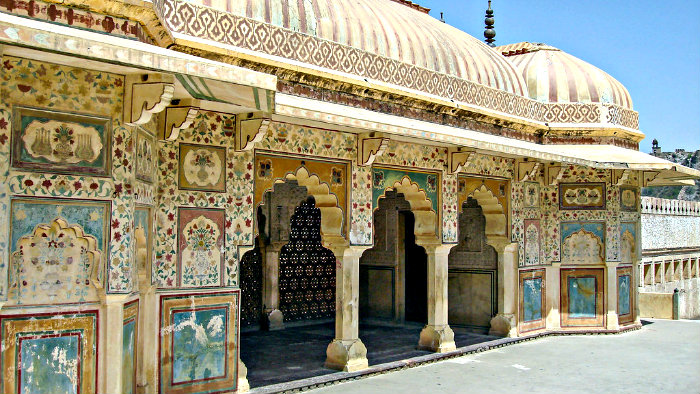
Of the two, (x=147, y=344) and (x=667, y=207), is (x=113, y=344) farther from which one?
(x=667, y=207)

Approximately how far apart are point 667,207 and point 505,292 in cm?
1268

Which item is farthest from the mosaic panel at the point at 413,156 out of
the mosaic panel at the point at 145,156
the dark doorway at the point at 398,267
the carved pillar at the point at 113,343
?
the carved pillar at the point at 113,343

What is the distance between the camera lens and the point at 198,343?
6578 mm

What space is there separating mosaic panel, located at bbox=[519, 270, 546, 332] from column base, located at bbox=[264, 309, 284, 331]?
3.84 m

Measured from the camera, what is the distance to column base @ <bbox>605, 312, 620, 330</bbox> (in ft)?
38.9

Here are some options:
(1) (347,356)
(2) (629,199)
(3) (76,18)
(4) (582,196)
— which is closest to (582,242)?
(4) (582,196)

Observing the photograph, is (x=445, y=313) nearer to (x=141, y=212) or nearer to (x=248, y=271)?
(x=248, y=271)

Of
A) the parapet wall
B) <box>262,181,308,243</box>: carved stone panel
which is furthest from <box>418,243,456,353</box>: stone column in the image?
the parapet wall

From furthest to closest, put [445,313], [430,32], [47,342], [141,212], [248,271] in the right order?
[248,271] → [430,32] → [445,313] → [141,212] → [47,342]

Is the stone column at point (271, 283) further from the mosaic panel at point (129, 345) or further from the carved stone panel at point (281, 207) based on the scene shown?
the mosaic panel at point (129, 345)

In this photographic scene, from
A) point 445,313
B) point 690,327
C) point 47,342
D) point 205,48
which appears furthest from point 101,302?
point 690,327

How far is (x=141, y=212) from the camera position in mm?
6004

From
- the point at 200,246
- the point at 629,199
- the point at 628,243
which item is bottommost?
the point at 628,243

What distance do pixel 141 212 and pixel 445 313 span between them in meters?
4.99
